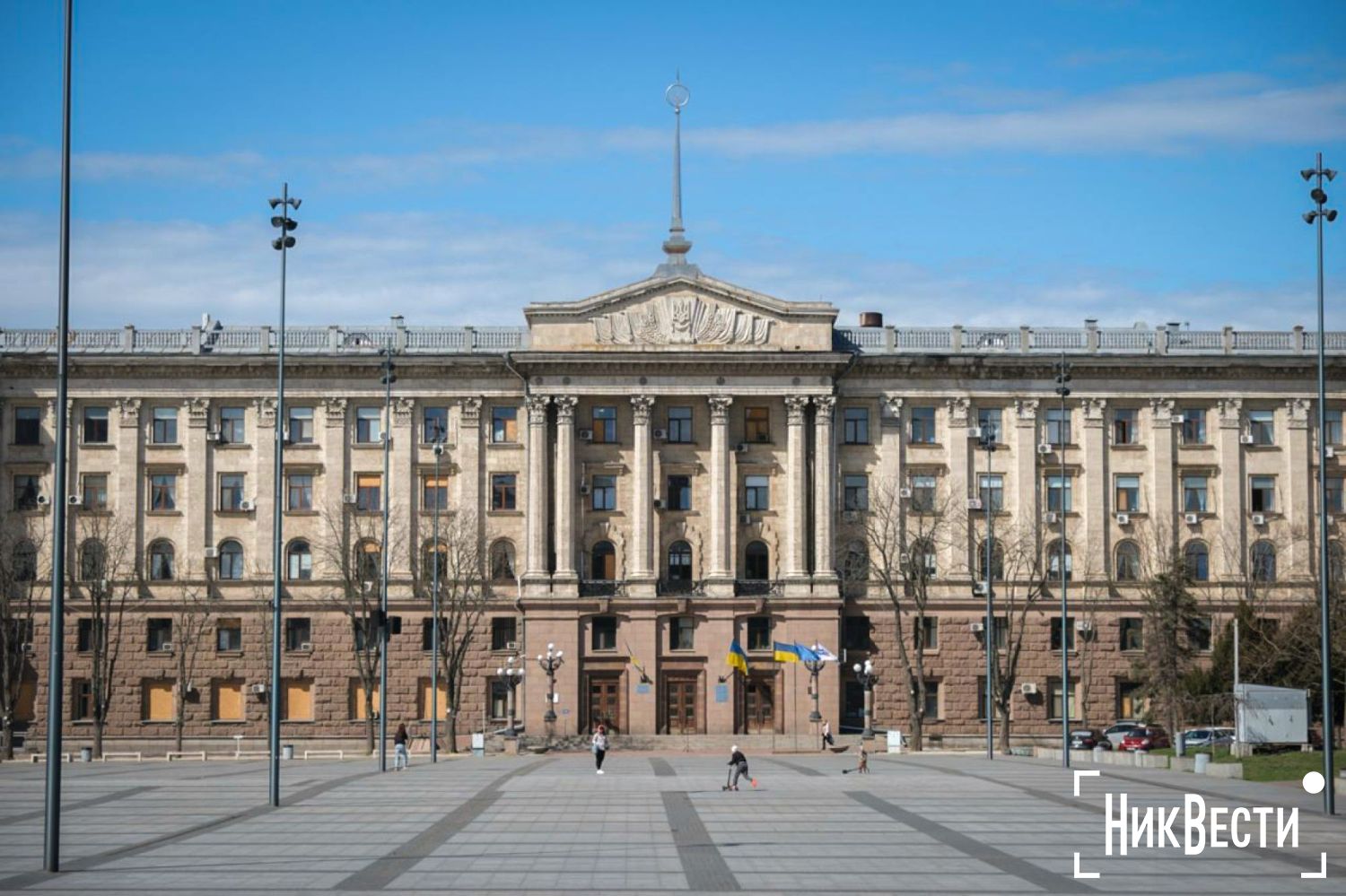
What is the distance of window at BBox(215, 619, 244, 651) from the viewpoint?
86812 mm

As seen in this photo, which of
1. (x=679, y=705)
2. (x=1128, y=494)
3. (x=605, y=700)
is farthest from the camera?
(x=1128, y=494)

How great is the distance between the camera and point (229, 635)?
8700 centimetres

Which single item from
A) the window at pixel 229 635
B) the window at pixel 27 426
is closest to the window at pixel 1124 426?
the window at pixel 229 635

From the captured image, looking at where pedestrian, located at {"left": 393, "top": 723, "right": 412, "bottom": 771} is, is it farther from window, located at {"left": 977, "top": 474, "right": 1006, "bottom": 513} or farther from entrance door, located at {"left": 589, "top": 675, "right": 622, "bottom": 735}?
window, located at {"left": 977, "top": 474, "right": 1006, "bottom": 513}

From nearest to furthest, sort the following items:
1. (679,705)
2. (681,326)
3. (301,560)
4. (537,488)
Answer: (679,705), (537,488), (681,326), (301,560)

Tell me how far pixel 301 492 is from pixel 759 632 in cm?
2029

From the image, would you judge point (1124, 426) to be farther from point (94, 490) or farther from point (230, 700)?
point (94, 490)

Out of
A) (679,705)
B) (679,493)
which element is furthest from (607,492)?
(679,705)

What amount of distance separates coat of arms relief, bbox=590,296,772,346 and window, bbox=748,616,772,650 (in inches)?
451

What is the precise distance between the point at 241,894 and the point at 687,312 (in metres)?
56.4

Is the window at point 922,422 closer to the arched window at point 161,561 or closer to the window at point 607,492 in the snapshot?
the window at point 607,492

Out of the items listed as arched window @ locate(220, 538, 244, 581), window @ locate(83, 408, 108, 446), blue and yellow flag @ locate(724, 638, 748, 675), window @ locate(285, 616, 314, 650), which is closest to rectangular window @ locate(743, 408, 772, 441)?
blue and yellow flag @ locate(724, 638, 748, 675)

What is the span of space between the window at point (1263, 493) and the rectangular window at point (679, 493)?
23982 mm

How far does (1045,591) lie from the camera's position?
285 ft
